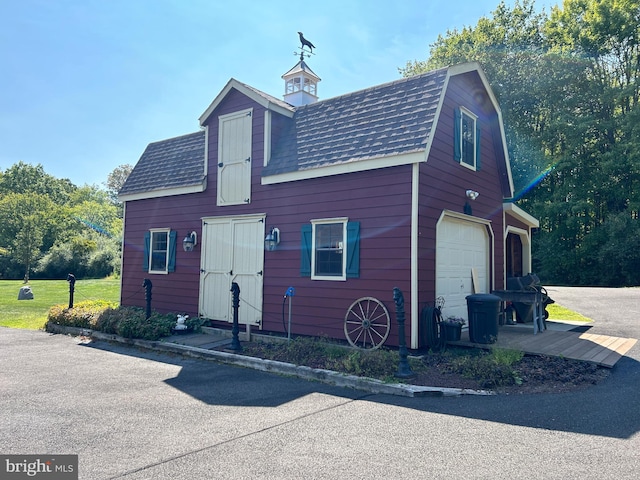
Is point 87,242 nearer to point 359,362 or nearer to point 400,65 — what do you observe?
point 400,65

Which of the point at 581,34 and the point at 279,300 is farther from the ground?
the point at 581,34

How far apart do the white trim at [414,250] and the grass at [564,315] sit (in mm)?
6844

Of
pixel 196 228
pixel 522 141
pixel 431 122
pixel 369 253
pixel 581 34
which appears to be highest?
pixel 581 34

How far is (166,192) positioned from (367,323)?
6714mm

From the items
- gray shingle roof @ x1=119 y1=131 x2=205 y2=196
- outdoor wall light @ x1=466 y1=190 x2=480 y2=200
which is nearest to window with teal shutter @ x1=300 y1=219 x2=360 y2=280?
outdoor wall light @ x1=466 y1=190 x2=480 y2=200

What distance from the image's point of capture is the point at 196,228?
10711mm

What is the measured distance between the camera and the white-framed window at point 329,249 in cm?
812

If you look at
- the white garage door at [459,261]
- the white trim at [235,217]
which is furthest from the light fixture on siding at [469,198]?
the white trim at [235,217]

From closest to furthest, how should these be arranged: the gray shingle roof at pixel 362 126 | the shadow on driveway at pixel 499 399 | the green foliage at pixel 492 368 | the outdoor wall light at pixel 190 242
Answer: the shadow on driveway at pixel 499 399 < the green foliage at pixel 492 368 < the gray shingle roof at pixel 362 126 < the outdoor wall light at pixel 190 242

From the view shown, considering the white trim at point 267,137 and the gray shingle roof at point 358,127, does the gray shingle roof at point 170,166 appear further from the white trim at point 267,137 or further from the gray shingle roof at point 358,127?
the white trim at point 267,137

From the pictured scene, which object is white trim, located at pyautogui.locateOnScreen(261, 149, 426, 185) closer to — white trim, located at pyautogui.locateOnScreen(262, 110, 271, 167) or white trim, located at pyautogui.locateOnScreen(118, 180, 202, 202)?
white trim, located at pyautogui.locateOnScreen(262, 110, 271, 167)

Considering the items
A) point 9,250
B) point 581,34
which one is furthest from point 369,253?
point 9,250

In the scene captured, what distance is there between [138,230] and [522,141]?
2665 cm

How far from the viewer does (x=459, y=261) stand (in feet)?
29.6
